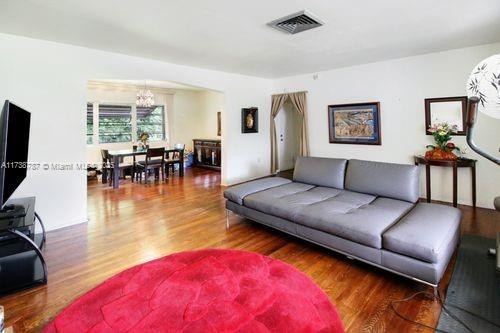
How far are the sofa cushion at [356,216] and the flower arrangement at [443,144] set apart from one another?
1.74 metres

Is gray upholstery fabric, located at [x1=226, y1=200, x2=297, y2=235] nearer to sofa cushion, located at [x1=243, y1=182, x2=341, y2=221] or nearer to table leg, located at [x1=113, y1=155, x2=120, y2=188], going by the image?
sofa cushion, located at [x1=243, y1=182, x2=341, y2=221]

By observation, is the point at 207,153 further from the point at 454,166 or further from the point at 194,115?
the point at 454,166

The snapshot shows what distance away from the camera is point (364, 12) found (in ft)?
9.00

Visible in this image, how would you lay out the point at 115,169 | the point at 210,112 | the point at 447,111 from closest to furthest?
1. the point at 447,111
2. the point at 115,169
3. the point at 210,112

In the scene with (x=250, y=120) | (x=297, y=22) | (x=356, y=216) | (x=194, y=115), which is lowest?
(x=356, y=216)

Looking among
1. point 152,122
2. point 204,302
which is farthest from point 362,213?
point 152,122

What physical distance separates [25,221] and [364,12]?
382 centimetres

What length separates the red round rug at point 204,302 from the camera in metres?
1.42

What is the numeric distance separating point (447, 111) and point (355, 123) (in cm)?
149

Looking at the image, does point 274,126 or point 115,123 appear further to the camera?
point 115,123

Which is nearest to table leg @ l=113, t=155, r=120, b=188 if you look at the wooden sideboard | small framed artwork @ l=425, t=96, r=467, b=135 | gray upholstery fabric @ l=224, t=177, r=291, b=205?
the wooden sideboard

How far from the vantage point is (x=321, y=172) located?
379 centimetres

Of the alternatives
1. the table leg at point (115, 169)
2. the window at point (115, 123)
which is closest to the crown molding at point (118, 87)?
the window at point (115, 123)

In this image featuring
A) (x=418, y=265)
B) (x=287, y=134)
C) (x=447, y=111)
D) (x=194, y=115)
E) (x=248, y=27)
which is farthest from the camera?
(x=194, y=115)
